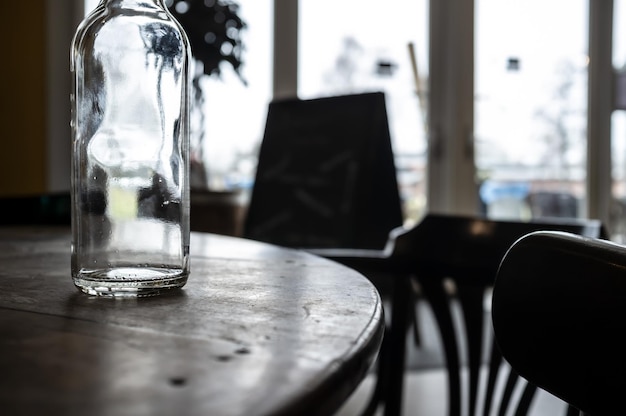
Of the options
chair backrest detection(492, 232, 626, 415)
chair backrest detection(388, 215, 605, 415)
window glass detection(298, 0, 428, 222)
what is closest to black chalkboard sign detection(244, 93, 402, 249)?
chair backrest detection(388, 215, 605, 415)

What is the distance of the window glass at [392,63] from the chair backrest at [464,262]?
2545 millimetres

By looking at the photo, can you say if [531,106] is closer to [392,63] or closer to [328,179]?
[392,63]

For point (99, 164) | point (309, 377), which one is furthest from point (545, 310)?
point (99, 164)

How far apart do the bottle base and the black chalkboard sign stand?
1.37 meters

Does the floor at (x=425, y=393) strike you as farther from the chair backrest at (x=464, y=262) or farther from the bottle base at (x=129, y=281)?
the bottle base at (x=129, y=281)

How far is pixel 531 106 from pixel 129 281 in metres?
3.88

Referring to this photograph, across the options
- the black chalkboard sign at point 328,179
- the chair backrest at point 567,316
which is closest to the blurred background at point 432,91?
the black chalkboard sign at point 328,179

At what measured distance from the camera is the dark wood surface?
0.76 ft

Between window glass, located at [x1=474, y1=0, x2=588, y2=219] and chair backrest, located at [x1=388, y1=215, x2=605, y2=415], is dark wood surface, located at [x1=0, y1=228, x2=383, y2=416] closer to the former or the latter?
chair backrest, located at [x1=388, y1=215, x2=605, y2=415]

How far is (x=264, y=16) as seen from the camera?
3.45 metres

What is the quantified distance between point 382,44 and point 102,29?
3398mm

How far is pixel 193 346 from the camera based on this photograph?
0.30 m

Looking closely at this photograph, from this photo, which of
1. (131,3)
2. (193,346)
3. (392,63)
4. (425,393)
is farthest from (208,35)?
(193,346)

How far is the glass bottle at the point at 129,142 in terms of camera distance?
473 mm
